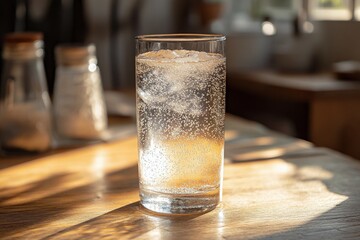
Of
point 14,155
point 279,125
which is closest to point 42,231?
point 14,155

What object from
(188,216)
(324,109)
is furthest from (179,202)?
(324,109)

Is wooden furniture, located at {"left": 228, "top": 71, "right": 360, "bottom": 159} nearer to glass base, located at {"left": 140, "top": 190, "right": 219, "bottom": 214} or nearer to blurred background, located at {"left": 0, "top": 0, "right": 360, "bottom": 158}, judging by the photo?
blurred background, located at {"left": 0, "top": 0, "right": 360, "bottom": 158}

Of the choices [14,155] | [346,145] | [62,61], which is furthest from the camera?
[346,145]

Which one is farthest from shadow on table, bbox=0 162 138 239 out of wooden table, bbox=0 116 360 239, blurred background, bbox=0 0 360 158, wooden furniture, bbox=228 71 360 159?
blurred background, bbox=0 0 360 158

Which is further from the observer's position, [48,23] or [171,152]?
[48,23]

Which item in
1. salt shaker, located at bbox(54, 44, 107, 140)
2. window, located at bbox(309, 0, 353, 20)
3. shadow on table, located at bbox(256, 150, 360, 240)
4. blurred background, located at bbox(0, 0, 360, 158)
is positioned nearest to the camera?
shadow on table, located at bbox(256, 150, 360, 240)

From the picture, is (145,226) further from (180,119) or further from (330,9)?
(330,9)

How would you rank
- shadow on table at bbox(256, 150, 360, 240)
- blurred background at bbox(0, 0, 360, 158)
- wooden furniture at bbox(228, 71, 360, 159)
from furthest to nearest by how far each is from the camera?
blurred background at bbox(0, 0, 360, 158) → wooden furniture at bbox(228, 71, 360, 159) → shadow on table at bbox(256, 150, 360, 240)

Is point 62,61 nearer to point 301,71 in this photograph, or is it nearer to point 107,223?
point 107,223
